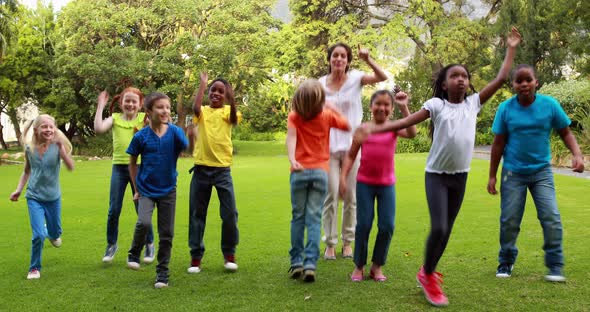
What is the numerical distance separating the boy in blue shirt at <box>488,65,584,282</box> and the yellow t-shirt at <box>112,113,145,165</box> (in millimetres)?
3391

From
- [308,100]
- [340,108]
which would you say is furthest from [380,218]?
[340,108]

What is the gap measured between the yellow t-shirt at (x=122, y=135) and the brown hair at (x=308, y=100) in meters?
1.81

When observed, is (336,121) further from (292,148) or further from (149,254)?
(149,254)

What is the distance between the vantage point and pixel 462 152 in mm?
4527

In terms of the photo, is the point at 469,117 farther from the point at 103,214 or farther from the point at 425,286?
the point at 103,214

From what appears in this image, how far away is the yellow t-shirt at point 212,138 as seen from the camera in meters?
5.55

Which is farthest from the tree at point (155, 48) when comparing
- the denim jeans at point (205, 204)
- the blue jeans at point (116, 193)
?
the denim jeans at point (205, 204)

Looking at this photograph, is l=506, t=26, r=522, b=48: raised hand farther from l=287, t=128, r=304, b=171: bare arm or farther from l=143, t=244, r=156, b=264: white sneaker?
l=143, t=244, r=156, b=264: white sneaker

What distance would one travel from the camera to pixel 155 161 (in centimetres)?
527

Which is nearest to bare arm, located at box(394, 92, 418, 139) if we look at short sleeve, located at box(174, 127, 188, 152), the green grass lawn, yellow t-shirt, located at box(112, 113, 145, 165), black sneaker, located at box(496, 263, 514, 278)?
the green grass lawn

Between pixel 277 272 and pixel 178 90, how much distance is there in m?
28.4

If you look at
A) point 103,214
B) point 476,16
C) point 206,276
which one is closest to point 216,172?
point 206,276

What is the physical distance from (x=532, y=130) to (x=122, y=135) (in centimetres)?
376

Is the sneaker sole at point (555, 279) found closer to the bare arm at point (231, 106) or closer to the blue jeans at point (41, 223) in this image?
the bare arm at point (231, 106)
